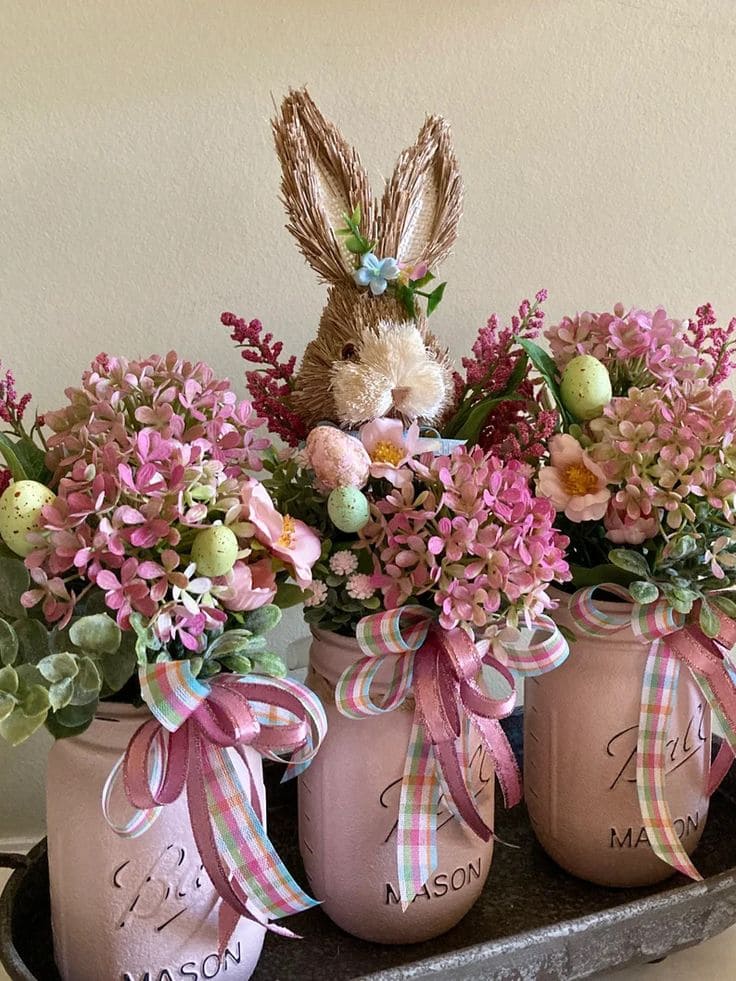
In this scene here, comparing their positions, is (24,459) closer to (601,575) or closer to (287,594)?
(287,594)

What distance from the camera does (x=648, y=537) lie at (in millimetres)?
559

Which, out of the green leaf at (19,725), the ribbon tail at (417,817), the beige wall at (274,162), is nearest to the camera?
the green leaf at (19,725)

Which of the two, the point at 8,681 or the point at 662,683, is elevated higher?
the point at 8,681

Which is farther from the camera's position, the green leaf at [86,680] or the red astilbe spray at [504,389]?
the red astilbe spray at [504,389]

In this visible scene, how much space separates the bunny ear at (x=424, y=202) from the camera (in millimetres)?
544

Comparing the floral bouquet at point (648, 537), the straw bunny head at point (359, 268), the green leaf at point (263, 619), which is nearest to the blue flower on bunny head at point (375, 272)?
the straw bunny head at point (359, 268)

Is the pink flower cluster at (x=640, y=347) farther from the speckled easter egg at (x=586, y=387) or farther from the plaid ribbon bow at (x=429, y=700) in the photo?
the plaid ribbon bow at (x=429, y=700)

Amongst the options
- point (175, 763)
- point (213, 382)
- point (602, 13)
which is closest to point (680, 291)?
point (602, 13)

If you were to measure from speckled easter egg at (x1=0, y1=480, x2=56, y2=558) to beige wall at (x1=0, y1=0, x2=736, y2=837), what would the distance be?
274 millimetres

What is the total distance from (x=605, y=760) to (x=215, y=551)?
335 mm

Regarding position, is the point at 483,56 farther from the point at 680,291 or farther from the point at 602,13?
the point at 680,291

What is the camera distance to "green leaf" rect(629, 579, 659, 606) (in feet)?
1.75

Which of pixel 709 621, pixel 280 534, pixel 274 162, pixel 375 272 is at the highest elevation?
pixel 274 162

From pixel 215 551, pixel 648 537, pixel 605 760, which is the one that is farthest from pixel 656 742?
pixel 215 551
